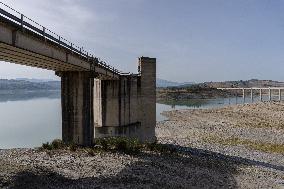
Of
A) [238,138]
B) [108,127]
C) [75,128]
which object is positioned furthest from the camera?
[238,138]

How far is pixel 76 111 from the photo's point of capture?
36406 mm

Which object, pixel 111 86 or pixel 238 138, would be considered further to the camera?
pixel 238 138

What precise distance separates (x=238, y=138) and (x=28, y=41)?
1679 inches

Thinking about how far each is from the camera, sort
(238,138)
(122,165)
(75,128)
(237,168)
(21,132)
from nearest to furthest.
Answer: (122,165)
(237,168)
(75,128)
(238,138)
(21,132)

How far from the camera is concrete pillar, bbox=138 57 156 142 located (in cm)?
5206

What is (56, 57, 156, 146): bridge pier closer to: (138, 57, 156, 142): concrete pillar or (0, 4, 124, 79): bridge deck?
(138, 57, 156, 142): concrete pillar

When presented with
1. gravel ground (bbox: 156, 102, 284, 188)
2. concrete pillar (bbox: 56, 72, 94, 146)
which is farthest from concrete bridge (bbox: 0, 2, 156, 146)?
gravel ground (bbox: 156, 102, 284, 188)

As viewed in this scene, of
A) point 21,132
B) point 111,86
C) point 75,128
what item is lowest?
point 21,132

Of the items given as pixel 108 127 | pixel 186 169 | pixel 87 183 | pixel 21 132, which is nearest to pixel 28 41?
pixel 87 183

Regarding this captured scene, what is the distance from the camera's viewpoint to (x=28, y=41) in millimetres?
22266

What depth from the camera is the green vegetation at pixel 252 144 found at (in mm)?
48438

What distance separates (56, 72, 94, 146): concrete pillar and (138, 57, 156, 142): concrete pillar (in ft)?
52.7

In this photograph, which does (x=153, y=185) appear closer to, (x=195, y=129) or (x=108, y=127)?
(x=108, y=127)

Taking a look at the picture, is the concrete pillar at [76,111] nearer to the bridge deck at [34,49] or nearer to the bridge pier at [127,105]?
the bridge deck at [34,49]
